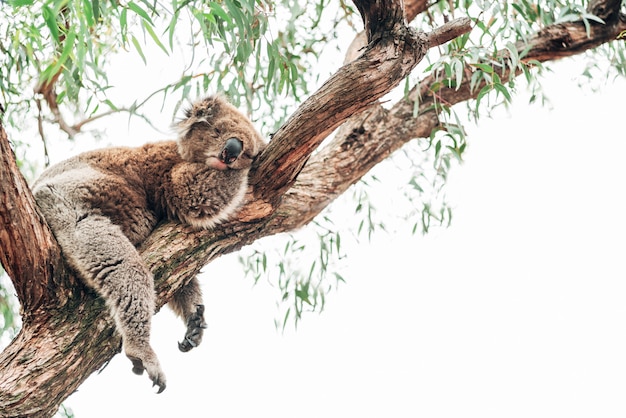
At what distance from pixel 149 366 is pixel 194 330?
0.38m

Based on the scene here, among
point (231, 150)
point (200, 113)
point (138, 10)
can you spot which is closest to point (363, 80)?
point (231, 150)

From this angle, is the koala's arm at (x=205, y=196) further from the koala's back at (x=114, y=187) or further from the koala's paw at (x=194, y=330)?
the koala's paw at (x=194, y=330)

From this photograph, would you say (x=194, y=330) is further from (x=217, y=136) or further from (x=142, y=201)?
(x=217, y=136)

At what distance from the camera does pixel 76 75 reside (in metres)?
2.83

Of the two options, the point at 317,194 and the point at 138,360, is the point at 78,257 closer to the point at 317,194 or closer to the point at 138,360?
the point at 138,360

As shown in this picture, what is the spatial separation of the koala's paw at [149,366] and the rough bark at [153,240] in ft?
0.27

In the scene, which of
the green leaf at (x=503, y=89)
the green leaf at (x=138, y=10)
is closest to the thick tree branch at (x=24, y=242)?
the green leaf at (x=138, y=10)

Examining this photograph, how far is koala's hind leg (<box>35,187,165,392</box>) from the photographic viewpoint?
233 cm

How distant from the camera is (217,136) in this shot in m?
2.86

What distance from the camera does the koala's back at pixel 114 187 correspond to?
2559 millimetres

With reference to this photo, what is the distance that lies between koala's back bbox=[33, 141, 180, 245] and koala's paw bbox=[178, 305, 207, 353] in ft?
1.31

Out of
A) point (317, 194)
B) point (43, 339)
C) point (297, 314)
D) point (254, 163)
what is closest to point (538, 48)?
point (317, 194)

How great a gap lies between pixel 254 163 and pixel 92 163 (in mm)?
754

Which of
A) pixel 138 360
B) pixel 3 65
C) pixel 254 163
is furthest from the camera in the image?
pixel 3 65
